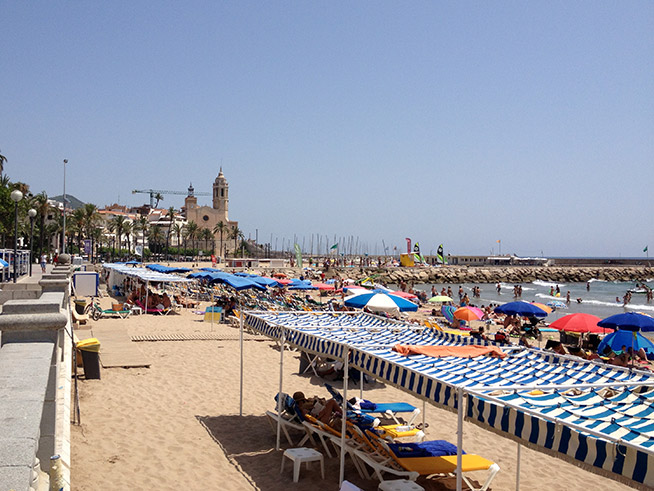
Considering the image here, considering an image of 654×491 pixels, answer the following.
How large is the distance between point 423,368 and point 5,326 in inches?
155

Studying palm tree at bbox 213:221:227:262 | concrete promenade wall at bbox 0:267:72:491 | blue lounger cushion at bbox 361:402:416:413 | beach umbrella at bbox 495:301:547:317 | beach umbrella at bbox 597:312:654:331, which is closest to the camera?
concrete promenade wall at bbox 0:267:72:491

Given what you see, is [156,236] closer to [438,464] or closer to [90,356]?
[90,356]

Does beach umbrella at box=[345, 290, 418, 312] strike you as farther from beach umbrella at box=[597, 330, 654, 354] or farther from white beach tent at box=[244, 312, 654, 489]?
white beach tent at box=[244, 312, 654, 489]

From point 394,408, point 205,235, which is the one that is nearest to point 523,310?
point 394,408

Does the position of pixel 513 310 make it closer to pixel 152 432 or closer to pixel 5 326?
pixel 152 432

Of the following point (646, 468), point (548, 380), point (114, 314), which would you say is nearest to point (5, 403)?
point (646, 468)

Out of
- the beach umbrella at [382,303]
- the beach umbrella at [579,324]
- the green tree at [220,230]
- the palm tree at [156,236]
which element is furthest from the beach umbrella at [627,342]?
the green tree at [220,230]

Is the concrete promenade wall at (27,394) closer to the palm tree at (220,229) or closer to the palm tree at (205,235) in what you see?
the palm tree at (220,229)

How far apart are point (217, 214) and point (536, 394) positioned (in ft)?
365

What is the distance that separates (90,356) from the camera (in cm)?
1118

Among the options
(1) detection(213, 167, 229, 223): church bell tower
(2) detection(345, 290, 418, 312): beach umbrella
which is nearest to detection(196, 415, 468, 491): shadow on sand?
(2) detection(345, 290, 418, 312): beach umbrella

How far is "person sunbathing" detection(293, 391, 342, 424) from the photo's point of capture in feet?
27.9

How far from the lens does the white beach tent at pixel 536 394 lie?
3848mm

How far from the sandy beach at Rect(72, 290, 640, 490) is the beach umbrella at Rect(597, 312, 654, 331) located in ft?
19.6
